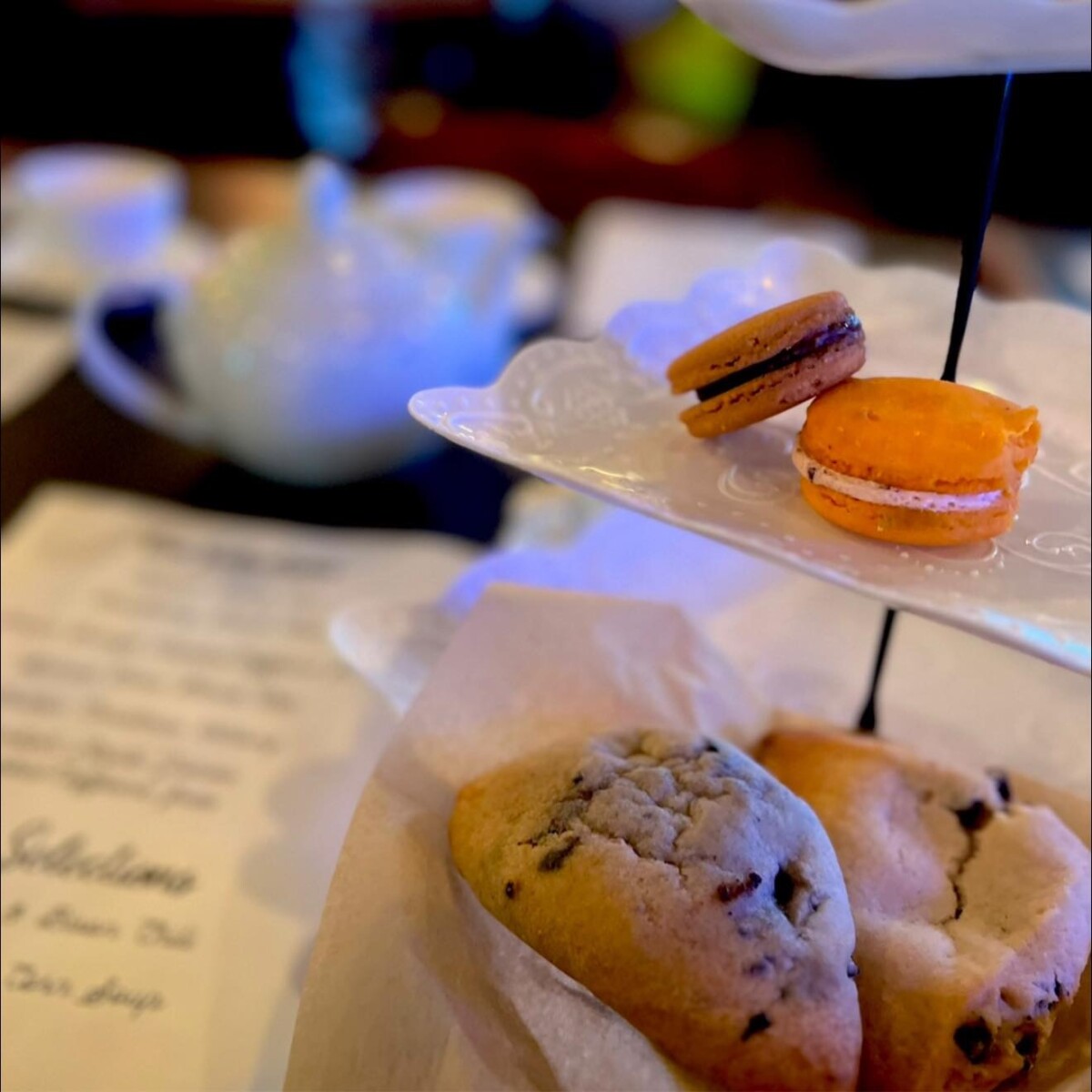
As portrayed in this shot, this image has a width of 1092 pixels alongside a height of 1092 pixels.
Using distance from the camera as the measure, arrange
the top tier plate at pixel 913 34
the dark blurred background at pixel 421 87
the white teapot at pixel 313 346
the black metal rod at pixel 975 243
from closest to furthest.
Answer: the top tier plate at pixel 913 34
the black metal rod at pixel 975 243
the white teapot at pixel 313 346
the dark blurred background at pixel 421 87

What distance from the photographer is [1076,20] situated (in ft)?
0.89

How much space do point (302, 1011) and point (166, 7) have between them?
8.42 feet

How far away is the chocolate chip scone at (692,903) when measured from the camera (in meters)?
0.32

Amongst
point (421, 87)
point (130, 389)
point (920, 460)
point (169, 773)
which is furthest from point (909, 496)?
point (421, 87)

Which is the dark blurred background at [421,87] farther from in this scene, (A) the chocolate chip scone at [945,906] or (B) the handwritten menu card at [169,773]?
(A) the chocolate chip scone at [945,906]

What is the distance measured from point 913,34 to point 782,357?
104mm

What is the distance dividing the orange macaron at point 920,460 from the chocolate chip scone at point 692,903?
0.37 ft

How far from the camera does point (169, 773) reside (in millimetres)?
584

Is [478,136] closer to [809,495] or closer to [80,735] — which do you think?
[80,735]

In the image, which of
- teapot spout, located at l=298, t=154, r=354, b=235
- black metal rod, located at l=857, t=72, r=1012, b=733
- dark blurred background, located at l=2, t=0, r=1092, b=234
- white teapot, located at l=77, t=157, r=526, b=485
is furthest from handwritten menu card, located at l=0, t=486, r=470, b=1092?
dark blurred background, located at l=2, t=0, r=1092, b=234

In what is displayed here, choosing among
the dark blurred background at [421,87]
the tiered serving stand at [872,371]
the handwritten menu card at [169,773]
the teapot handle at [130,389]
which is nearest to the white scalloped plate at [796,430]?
the tiered serving stand at [872,371]

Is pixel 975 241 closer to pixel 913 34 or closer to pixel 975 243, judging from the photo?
pixel 975 243

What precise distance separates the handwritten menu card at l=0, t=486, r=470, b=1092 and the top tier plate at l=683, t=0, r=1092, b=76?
0.40m

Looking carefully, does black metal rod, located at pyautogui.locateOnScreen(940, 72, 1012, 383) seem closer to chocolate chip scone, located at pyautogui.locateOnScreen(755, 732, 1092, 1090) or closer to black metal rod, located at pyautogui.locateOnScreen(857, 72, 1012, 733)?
black metal rod, located at pyautogui.locateOnScreen(857, 72, 1012, 733)
